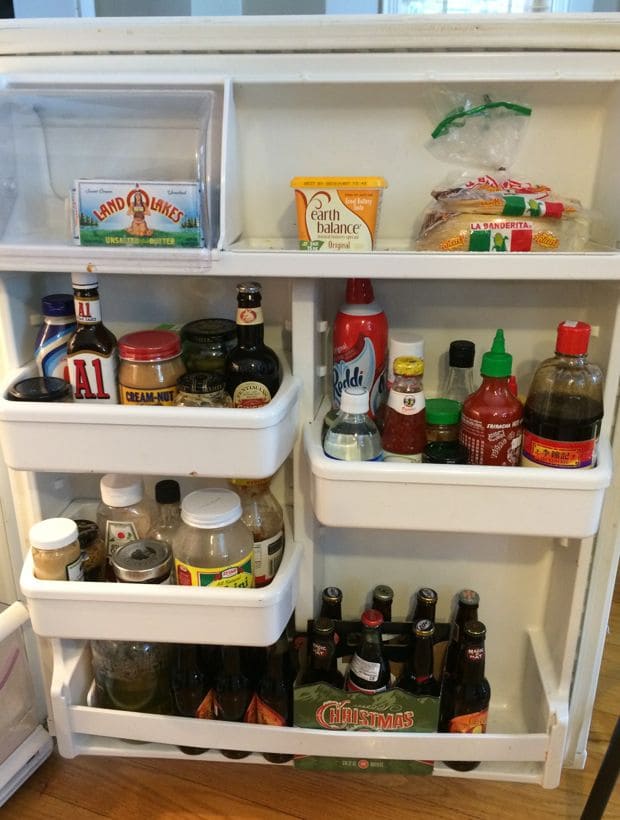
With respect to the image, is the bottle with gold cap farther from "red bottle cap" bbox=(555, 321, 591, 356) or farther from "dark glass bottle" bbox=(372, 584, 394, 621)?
"dark glass bottle" bbox=(372, 584, 394, 621)

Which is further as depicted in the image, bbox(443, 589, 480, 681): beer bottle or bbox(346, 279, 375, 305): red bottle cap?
bbox(443, 589, 480, 681): beer bottle

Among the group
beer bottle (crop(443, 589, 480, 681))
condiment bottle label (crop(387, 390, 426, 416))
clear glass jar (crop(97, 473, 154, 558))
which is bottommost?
beer bottle (crop(443, 589, 480, 681))

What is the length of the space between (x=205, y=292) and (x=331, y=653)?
550 mm

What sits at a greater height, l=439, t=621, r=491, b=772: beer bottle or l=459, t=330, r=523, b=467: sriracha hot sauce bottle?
l=459, t=330, r=523, b=467: sriracha hot sauce bottle

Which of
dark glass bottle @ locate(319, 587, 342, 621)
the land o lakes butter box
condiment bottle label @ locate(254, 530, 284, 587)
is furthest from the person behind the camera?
dark glass bottle @ locate(319, 587, 342, 621)

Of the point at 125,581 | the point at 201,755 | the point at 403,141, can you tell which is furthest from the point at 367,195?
the point at 201,755

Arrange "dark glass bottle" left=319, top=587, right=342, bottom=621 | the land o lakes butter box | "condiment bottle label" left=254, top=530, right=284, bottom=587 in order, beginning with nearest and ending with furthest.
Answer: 1. the land o lakes butter box
2. "condiment bottle label" left=254, top=530, right=284, bottom=587
3. "dark glass bottle" left=319, top=587, right=342, bottom=621

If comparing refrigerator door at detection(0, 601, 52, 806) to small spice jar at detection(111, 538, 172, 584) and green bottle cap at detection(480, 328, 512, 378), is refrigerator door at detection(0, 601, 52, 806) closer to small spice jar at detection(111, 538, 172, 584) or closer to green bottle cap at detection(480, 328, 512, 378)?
small spice jar at detection(111, 538, 172, 584)

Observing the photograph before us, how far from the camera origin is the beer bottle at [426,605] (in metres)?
1.05

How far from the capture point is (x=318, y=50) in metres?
0.85

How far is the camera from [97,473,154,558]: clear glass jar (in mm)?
979

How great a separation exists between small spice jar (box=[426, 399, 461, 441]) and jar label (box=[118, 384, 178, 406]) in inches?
13.3

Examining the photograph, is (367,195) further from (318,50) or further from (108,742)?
(108,742)

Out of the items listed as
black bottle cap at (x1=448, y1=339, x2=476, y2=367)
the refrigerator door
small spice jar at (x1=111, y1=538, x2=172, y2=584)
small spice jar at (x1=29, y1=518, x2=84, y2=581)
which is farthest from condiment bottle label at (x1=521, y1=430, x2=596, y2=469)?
the refrigerator door
